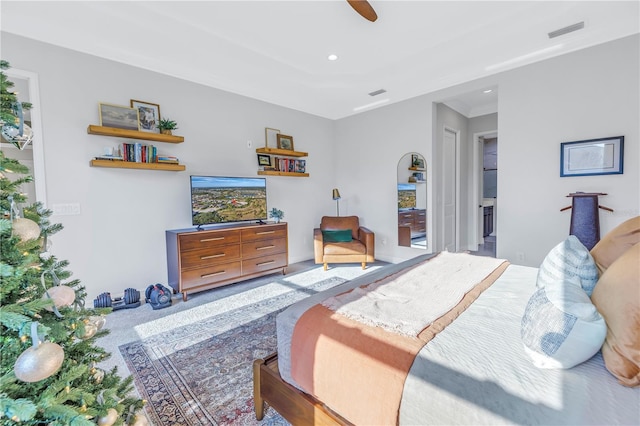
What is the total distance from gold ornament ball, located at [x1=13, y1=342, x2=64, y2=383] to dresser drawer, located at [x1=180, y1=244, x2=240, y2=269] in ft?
8.57

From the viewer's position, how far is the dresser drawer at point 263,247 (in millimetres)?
→ 3801

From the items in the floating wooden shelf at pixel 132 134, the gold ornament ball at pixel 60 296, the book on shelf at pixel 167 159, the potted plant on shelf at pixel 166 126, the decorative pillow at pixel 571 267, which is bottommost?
the decorative pillow at pixel 571 267

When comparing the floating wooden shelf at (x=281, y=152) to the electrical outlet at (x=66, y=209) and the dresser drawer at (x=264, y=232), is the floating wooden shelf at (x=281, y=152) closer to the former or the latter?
the dresser drawer at (x=264, y=232)

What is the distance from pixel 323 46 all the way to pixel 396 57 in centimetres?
93

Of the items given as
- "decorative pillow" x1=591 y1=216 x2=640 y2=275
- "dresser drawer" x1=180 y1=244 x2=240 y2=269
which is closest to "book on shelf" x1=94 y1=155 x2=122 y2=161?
"dresser drawer" x1=180 y1=244 x2=240 y2=269

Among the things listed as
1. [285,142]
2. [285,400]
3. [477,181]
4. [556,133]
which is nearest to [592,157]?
[556,133]

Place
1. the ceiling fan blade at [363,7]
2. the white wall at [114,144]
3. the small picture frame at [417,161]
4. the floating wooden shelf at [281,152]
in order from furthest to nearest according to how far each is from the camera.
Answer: the small picture frame at [417,161] → the floating wooden shelf at [281,152] → the white wall at [114,144] → the ceiling fan blade at [363,7]

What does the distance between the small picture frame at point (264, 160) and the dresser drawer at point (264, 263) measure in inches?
56.3

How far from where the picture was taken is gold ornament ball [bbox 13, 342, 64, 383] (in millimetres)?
695

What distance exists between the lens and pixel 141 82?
332 cm

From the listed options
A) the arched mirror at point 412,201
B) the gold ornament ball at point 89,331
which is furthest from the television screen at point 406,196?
the gold ornament ball at point 89,331

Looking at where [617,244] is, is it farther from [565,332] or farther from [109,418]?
[109,418]

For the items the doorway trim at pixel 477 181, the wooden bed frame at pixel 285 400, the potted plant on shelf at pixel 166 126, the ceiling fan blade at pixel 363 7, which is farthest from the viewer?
the doorway trim at pixel 477 181

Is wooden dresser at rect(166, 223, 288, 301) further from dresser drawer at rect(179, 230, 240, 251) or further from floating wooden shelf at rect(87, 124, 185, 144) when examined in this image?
floating wooden shelf at rect(87, 124, 185, 144)
